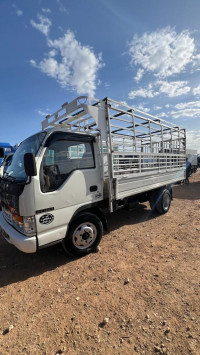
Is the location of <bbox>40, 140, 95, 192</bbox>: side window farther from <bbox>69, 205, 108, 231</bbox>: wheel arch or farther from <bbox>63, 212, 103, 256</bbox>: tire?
<bbox>63, 212, 103, 256</bbox>: tire

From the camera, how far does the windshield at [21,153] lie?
2682 mm

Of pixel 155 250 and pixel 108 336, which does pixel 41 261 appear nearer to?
pixel 108 336

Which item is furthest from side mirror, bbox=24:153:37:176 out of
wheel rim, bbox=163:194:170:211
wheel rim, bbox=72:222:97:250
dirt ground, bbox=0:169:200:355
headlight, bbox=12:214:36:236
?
wheel rim, bbox=163:194:170:211

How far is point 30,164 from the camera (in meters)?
2.25

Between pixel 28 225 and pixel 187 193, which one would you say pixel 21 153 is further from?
pixel 187 193

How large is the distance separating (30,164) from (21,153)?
1.03 metres

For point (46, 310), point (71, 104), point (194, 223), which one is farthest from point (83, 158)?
point (194, 223)

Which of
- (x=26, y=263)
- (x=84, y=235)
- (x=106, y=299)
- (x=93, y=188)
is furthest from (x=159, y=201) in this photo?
(x=26, y=263)

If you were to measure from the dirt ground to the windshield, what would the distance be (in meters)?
1.70

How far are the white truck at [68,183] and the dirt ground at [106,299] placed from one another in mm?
578

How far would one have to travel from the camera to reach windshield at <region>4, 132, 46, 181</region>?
8.80 feet

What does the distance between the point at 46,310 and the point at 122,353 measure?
41.6 inches

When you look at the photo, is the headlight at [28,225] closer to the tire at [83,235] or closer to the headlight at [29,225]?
the headlight at [29,225]

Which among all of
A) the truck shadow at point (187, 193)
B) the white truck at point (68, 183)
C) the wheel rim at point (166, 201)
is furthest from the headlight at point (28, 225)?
the truck shadow at point (187, 193)
